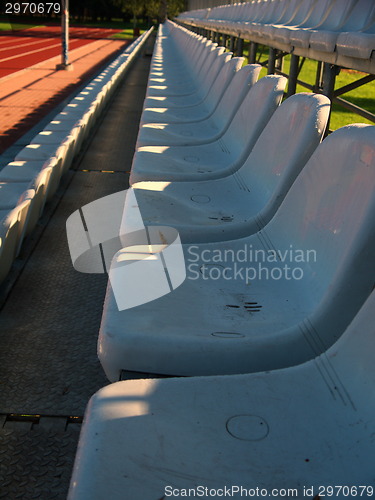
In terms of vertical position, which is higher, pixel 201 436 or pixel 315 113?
pixel 315 113

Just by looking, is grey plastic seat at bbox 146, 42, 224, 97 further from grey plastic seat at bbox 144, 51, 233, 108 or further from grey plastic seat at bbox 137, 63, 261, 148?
grey plastic seat at bbox 137, 63, 261, 148

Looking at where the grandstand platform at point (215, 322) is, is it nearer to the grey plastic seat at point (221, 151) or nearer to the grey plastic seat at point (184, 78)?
the grey plastic seat at point (221, 151)

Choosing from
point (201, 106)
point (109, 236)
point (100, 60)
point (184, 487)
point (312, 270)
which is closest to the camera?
point (184, 487)

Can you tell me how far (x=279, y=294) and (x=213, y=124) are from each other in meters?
2.64

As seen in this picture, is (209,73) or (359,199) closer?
(359,199)

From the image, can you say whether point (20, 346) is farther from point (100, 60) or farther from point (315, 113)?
point (100, 60)

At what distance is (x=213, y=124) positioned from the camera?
419 centimetres

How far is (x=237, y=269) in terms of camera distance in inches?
75.1

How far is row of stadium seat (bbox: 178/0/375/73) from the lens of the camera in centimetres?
211

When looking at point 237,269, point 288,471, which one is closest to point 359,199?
point 237,269

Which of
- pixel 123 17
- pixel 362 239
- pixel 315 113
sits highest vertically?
pixel 315 113

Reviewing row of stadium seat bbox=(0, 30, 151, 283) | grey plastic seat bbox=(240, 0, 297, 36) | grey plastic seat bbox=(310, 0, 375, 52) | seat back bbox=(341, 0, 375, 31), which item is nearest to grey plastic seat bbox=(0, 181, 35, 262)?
row of stadium seat bbox=(0, 30, 151, 283)

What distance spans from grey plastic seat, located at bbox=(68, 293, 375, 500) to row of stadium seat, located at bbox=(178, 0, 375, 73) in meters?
1.13

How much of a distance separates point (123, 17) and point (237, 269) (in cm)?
6651
